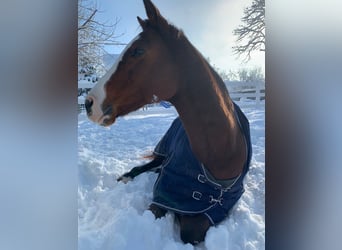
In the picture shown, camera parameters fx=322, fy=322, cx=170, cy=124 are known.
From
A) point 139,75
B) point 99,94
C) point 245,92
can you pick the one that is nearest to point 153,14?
point 139,75

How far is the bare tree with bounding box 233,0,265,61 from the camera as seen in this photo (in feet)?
4.09

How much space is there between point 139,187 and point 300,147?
0.66m

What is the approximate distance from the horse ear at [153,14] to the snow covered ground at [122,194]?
1.04ft

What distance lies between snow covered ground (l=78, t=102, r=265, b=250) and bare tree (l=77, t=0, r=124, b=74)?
0.69 ft

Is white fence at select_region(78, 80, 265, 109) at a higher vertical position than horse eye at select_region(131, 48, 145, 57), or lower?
lower

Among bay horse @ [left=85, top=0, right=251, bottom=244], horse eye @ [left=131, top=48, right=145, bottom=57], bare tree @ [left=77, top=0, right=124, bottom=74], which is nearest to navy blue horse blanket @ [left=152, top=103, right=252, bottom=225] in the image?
bay horse @ [left=85, top=0, right=251, bottom=244]

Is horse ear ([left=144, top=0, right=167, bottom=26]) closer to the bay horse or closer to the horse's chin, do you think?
the bay horse

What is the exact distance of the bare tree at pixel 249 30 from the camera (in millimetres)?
1245

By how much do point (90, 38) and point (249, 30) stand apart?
24.0 inches

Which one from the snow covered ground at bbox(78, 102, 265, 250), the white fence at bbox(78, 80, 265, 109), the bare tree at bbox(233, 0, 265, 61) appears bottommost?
the snow covered ground at bbox(78, 102, 265, 250)

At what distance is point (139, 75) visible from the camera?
3.86 ft

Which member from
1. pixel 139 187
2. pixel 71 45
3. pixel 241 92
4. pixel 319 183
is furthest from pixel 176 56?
pixel 319 183

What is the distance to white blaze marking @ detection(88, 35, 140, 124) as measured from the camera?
116cm

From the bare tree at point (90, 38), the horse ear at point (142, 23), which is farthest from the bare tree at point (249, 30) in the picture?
the bare tree at point (90, 38)
